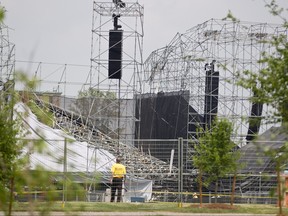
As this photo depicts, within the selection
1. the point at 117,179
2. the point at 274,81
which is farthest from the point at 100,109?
the point at 274,81

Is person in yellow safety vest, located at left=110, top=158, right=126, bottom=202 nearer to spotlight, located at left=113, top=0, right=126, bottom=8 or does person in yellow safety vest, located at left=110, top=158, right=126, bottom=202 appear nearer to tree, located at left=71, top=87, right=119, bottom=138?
tree, located at left=71, top=87, right=119, bottom=138

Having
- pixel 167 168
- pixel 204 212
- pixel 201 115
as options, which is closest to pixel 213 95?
pixel 201 115

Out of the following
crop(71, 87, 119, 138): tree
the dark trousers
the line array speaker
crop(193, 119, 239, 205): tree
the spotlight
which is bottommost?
the dark trousers

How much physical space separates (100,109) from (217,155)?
18.9 m

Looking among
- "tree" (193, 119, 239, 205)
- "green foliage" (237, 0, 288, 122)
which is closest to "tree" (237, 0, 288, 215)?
"green foliage" (237, 0, 288, 122)

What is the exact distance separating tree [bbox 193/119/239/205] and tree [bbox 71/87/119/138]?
16.8 metres

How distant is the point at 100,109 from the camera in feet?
139

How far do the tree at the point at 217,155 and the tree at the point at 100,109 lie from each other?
16.8m

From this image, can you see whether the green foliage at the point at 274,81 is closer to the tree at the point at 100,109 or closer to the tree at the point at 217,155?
the tree at the point at 217,155

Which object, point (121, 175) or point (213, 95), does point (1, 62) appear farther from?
point (121, 175)

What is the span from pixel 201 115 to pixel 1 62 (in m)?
10.7

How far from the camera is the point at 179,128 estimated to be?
42156 millimetres

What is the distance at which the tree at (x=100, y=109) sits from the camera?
41906 millimetres

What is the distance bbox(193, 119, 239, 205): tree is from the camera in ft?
79.8
